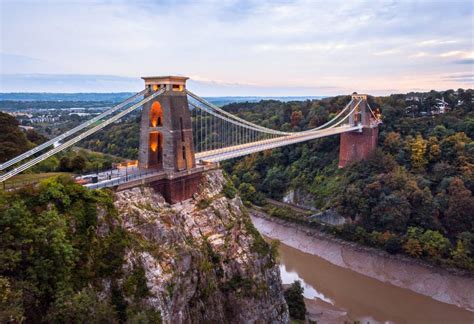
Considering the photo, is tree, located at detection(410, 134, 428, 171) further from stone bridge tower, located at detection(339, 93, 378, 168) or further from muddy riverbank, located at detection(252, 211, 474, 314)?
muddy riverbank, located at detection(252, 211, 474, 314)

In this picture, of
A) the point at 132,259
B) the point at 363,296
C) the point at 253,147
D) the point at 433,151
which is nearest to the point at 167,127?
the point at 132,259

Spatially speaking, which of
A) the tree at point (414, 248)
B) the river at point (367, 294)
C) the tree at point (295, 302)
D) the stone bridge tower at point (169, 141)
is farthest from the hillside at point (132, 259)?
the tree at point (414, 248)

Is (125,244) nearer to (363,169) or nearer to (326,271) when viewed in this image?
(326,271)

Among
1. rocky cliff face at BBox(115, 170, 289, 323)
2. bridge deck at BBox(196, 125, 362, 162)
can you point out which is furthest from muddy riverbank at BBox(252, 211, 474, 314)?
rocky cliff face at BBox(115, 170, 289, 323)

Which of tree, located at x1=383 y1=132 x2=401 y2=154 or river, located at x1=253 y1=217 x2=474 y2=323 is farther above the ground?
tree, located at x1=383 y1=132 x2=401 y2=154

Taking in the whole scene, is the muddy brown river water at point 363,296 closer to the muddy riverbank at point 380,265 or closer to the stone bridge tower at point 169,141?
the muddy riverbank at point 380,265

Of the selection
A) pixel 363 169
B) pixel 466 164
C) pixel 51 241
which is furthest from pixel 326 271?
pixel 51 241
